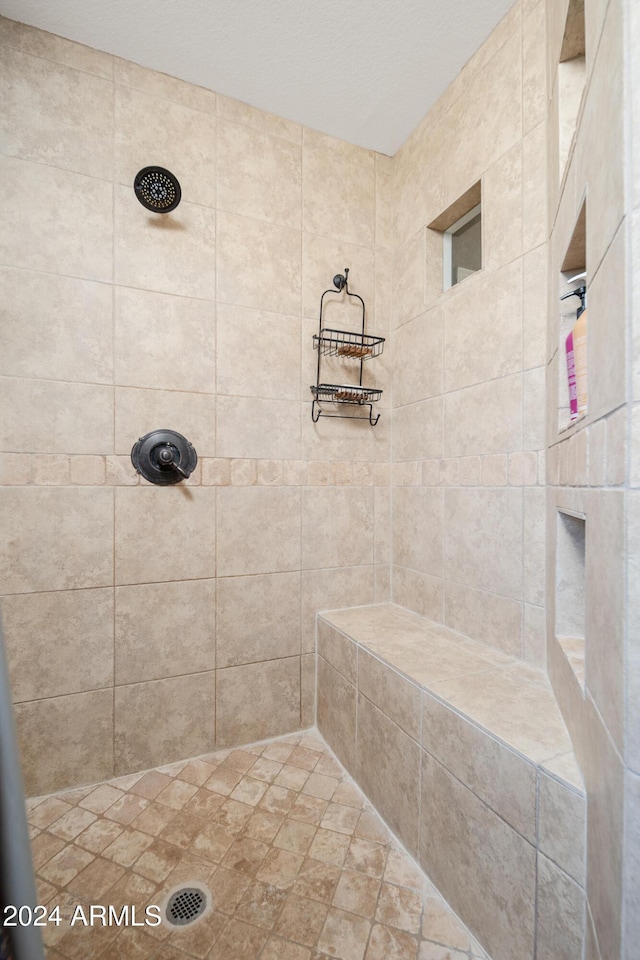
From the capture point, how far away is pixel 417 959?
1.08 metres

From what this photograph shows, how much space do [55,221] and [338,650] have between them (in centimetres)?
193

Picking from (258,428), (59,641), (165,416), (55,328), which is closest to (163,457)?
(165,416)

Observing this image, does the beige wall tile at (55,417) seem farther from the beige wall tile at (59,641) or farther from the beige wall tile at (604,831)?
the beige wall tile at (604,831)

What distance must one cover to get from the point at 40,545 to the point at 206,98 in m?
1.87

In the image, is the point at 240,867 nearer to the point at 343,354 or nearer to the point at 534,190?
the point at 343,354

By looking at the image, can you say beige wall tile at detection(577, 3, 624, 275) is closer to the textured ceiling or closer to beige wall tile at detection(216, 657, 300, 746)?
the textured ceiling

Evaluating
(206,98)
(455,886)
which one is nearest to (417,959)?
(455,886)

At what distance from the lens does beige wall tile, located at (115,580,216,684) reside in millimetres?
1755

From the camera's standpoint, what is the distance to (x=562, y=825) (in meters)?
0.91

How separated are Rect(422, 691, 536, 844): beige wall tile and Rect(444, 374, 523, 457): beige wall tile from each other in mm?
877

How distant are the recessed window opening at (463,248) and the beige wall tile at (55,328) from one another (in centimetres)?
143

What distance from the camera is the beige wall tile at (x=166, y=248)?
1743 mm

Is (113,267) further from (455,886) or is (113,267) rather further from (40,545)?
(455,886)

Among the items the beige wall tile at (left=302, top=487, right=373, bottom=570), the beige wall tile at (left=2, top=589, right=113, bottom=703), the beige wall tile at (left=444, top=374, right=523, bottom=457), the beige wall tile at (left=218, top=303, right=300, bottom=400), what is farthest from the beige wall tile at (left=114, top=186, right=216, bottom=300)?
the beige wall tile at (left=2, top=589, right=113, bottom=703)
